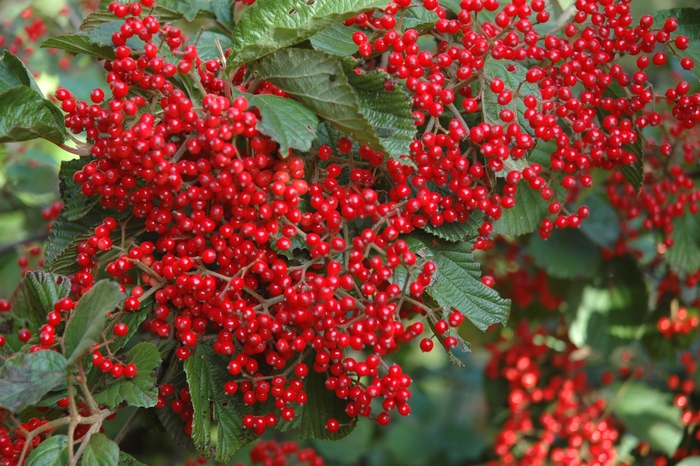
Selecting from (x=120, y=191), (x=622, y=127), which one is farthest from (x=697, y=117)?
(x=120, y=191)

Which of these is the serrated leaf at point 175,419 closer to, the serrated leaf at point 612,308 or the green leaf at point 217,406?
the green leaf at point 217,406

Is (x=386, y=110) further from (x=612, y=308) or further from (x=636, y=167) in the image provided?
(x=612, y=308)

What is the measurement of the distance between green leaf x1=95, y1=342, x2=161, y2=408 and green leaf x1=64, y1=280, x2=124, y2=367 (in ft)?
0.43

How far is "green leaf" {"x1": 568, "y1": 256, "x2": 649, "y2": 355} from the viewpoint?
8.38 feet

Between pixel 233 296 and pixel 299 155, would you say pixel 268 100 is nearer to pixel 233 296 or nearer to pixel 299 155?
pixel 299 155

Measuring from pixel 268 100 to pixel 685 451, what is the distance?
248 centimetres

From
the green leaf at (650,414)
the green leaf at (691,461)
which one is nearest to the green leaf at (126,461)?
the green leaf at (691,461)

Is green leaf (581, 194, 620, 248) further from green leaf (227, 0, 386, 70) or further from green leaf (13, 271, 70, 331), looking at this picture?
green leaf (13, 271, 70, 331)

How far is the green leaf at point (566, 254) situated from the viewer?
2.45m

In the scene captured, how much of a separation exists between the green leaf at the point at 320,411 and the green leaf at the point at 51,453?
0.49 m

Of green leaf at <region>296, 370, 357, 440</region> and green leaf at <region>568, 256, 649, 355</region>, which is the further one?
green leaf at <region>568, 256, 649, 355</region>

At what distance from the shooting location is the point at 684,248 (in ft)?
7.28

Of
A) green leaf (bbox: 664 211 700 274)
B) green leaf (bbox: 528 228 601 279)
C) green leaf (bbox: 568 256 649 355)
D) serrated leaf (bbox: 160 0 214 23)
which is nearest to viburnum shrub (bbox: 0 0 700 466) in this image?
serrated leaf (bbox: 160 0 214 23)

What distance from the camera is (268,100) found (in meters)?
1.22
